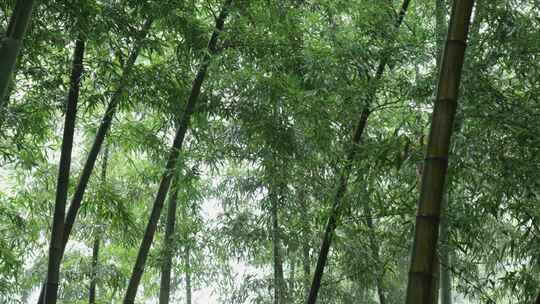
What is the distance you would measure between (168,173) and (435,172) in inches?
101

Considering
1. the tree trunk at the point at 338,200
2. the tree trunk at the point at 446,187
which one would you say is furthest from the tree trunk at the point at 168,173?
the tree trunk at the point at 446,187

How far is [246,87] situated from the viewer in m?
4.64

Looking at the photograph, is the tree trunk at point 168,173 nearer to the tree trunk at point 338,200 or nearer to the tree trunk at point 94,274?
the tree trunk at point 338,200

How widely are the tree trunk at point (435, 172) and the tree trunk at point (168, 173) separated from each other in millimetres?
2338

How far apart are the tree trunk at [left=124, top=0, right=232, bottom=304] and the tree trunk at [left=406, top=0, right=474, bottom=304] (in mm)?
2338

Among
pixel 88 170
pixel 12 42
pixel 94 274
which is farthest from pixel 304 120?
pixel 94 274

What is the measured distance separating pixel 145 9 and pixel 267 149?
1.33m

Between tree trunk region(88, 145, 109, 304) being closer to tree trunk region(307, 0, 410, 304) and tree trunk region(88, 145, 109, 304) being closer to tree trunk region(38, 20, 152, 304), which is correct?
tree trunk region(38, 20, 152, 304)

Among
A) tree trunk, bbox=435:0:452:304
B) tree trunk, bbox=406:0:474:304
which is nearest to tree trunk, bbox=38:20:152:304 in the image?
tree trunk, bbox=435:0:452:304

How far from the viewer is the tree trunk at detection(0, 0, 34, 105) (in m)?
2.59

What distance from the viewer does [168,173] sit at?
4457 mm

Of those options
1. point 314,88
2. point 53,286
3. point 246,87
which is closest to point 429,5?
point 314,88

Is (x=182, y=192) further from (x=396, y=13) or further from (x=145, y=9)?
(x=396, y=13)

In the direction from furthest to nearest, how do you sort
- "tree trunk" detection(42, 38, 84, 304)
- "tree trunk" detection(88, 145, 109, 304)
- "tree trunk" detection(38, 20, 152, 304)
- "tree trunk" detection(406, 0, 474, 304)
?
"tree trunk" detection(88, 145, 109, 304) < "tree trunk" detection(38, 20, 152, 304) < "tree trunk" detection(42, 38, 84, 304) < "tree trunk" detection(406, 0, 474, 304)
